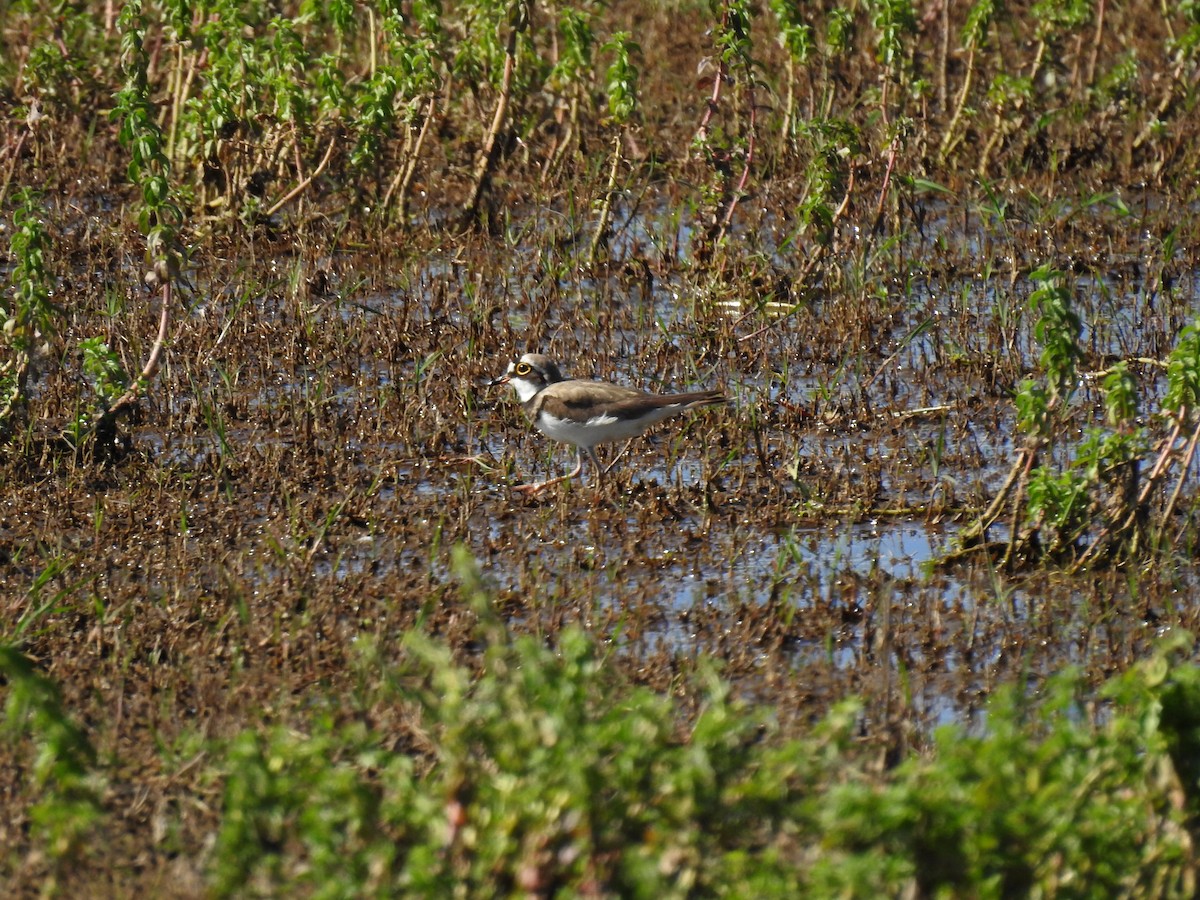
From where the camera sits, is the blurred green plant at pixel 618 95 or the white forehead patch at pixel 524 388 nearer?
the white forehead patch at pixel 524 388

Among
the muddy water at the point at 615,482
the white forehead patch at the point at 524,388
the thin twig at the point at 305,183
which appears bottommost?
the muddy water at the point at 615,482

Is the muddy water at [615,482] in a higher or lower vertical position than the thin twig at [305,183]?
lower

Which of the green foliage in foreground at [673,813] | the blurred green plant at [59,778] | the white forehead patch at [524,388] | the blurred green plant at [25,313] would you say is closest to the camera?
the green foliage in foreground at [673,813]

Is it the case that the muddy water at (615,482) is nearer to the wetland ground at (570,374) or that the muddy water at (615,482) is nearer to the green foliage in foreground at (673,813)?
the wetland ground at (570,374)

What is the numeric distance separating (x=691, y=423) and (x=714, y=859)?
4.10 metres

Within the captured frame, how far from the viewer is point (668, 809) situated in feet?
14.6

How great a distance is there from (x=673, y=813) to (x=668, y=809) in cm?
3

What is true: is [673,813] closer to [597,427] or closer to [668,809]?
[668,809]

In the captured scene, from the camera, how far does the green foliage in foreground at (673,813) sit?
14.3 feet

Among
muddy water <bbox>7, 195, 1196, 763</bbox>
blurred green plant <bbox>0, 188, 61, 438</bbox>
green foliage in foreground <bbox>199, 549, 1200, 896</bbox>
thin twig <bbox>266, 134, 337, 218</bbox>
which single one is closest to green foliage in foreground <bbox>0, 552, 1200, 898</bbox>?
green foliage in foreground <bbox>199, 549, 1200, 896</bbox>

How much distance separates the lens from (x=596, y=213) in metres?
11.3

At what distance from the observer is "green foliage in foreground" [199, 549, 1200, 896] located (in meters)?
4.34

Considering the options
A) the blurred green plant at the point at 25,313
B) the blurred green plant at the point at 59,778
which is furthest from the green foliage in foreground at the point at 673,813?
the blurred green plant at the point at 25,313

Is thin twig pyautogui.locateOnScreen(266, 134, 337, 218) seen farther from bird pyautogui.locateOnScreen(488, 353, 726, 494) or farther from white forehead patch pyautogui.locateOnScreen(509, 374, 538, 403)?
bird pyautogui.locateOnScreen(488, 353, 726, 494)
